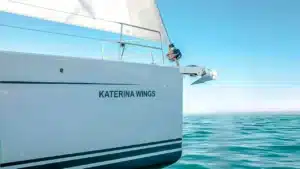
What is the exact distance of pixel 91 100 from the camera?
318cm

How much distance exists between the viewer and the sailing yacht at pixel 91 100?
2.73 metres

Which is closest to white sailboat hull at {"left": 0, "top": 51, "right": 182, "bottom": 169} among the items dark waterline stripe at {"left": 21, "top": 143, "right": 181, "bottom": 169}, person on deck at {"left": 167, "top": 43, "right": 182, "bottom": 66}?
dark waterline stripe at {"left": 21, "top": 143, "right": 181, "bottom": 169}

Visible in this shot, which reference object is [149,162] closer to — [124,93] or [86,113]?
[124,93]

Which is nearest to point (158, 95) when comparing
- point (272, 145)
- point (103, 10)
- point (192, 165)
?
point (103, 10)

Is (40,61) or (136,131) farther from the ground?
(40,61)

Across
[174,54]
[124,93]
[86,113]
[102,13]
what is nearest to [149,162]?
[124,93]

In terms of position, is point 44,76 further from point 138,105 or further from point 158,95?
point 158,95

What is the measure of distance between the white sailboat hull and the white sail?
0.70 metres

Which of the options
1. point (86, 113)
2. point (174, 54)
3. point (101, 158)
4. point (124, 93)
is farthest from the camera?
point (174, 54)

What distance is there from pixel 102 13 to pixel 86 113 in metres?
1.45

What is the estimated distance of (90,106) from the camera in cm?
318

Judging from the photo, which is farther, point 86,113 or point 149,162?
point 149,162

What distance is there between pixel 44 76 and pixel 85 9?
1.32m

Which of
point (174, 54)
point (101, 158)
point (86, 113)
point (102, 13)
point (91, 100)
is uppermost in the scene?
point (102, 13)
